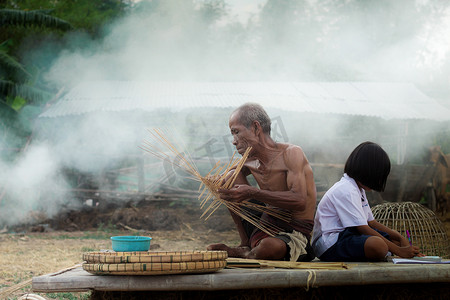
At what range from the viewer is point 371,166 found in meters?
2.96

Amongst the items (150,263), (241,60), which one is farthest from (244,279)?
(241,60)

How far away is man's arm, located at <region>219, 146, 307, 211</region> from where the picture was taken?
273cm

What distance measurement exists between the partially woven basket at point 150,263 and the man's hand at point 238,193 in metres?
0.49

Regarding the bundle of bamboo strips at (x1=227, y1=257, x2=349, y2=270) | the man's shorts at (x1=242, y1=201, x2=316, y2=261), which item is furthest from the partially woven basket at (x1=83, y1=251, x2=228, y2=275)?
the man's shorts at (x1=242, y1=201, x2=316, y2=261)

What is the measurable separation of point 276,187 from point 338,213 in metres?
0.42

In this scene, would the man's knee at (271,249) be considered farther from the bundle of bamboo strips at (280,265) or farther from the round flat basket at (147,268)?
the round flat basket at (147,268)

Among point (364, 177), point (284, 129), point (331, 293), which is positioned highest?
point (284, 129)

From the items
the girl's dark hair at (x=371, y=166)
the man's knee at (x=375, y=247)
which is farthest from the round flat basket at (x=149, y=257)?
the girl's dark hair at (x=371, y=166)

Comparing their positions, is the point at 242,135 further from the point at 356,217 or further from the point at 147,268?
the point at 147,268

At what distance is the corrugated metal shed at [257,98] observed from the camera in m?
9.41

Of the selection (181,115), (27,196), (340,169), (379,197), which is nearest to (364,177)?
(340,169)

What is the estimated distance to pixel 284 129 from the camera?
10055 millimetres

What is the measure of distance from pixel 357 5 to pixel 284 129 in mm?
12408

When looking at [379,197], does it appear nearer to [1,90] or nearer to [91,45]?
[1,90]
